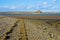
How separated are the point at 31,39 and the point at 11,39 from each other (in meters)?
1.72

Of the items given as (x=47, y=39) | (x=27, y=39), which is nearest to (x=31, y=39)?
(x=27, y=39)

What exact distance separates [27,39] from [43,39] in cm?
155

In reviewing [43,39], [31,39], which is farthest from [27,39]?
[43,39]

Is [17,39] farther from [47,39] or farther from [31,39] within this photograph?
[47,39]

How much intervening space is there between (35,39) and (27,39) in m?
0.71

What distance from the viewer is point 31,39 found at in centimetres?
1730

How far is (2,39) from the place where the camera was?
16.9 metres

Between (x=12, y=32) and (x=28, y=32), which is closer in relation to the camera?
(x=12, y=32)

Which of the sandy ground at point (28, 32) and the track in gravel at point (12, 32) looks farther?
the sandy ground at point (28, 32)

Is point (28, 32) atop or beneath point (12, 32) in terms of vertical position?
beneath

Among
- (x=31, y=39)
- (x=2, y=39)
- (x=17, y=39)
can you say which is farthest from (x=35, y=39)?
(x=2, y=39)

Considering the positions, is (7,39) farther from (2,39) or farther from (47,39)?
(47,39)

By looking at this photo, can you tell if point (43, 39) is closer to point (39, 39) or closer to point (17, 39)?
point (39, 39)

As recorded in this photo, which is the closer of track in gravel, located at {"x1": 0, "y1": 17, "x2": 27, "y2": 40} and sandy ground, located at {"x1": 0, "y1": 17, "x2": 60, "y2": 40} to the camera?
track in gravel, located at {"x1": 0, "y1": 17, "x2": 27, "y2": 40}
